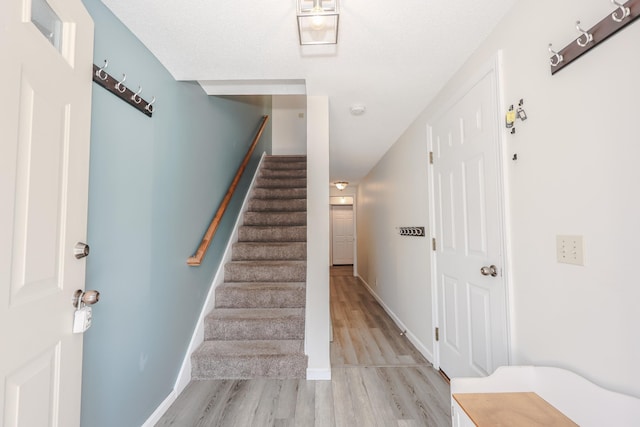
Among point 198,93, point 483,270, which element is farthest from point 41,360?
point 198,93

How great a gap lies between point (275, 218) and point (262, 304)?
135 cm

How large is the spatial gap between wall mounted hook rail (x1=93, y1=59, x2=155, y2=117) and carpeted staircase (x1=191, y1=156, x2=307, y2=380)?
1734 millimetres

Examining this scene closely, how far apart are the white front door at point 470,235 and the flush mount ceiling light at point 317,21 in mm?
889

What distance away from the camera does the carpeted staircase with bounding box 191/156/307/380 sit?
2262 millimetres

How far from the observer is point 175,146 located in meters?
2.04

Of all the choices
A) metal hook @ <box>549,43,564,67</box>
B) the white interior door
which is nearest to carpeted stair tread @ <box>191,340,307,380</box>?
metal hook @ <box>549,43,564,67</box>

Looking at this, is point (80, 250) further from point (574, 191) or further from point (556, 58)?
point (556, 58)

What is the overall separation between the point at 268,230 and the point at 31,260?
2.73m

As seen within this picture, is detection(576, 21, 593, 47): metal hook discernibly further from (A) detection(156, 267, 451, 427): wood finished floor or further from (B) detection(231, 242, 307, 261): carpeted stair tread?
(B) detection(231, 242, 307, 261): carpeted stair tread

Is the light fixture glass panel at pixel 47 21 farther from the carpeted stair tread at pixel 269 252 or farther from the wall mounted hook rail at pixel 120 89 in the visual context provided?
the carpeted stair tread at pixel 269 252

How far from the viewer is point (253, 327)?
2.50 m

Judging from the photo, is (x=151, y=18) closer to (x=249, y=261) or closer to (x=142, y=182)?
(x=142, y=182)

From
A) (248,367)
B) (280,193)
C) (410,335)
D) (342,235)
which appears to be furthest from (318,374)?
(342,235)

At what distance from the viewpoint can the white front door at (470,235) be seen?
1564 millimetres
